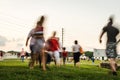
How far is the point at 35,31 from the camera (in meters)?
14.7

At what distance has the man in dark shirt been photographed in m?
14.9

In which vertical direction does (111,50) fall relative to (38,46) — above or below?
below

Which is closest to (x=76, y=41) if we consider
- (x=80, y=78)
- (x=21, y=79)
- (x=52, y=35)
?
(x=52, y=35)

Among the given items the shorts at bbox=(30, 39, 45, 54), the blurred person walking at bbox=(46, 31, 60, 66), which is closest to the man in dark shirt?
the shorts at bbox=(30, 39, 45, 54)

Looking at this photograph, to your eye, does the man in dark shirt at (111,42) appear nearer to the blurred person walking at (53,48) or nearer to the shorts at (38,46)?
the shorts at (38,46)

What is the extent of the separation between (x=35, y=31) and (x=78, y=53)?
9.60m

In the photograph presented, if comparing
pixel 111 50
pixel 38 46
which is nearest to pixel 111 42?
pixel 111 50

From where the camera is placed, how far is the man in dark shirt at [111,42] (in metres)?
14.9

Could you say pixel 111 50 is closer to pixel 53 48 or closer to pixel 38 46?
pixel 38 46

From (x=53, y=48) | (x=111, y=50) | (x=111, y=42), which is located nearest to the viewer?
(x=111, y=50)

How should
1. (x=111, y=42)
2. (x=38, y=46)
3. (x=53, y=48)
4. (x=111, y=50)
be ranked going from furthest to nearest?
(x=53, y=48)
(x=111, y=42)
(x=111, y=50)
(x=38, y=46)

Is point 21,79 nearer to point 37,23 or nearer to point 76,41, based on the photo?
point 37,23

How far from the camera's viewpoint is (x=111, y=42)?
15.0 meters

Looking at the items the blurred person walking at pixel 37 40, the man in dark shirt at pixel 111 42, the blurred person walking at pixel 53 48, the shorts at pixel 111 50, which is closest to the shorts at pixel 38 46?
the blurred person walking at pixel 37 40
